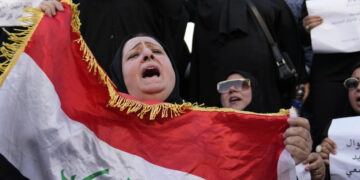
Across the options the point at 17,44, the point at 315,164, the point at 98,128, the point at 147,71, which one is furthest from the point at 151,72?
the point at 315,164

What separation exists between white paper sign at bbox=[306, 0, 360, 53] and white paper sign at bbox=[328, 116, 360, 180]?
2.72 ft

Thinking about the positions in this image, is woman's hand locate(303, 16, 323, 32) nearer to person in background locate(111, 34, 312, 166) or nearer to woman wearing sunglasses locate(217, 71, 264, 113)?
woman wearing sunglasses locate(217, 71, 264, 113)

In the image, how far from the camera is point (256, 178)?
2812 mm

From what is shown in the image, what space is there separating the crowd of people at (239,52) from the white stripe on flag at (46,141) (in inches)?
49.6

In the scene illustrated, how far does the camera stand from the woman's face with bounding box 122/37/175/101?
321 cm

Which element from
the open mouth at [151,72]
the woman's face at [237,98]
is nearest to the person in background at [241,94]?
the woman's face at [237,98]

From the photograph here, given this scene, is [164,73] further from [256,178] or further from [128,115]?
[256,178]

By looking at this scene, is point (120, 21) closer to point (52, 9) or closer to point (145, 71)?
point (145, 71)

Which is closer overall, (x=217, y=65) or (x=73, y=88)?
(x=73, y=88)

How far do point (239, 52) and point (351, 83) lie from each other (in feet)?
2.98

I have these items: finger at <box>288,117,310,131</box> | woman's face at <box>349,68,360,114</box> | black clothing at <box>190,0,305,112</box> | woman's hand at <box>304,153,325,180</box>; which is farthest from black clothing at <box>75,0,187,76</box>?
finger at <box>288,117,310,131</box>

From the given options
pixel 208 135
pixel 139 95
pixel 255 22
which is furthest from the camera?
pixel 255 22

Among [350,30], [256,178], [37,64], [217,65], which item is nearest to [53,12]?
[37,64]

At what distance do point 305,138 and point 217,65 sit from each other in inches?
79.3
